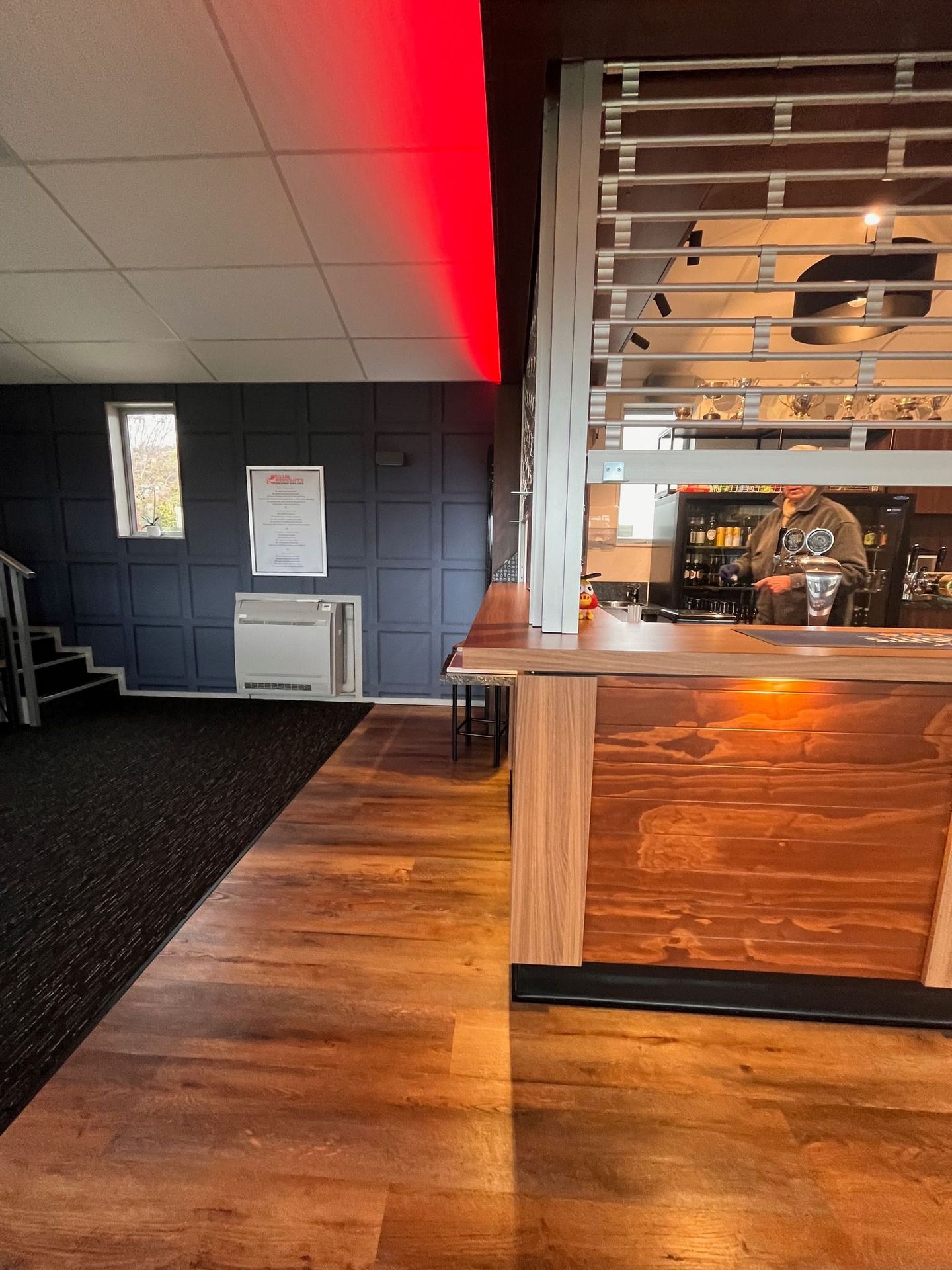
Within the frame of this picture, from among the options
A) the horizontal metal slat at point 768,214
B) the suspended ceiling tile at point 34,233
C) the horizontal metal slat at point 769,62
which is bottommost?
the horizontal metal slat at point 768,214

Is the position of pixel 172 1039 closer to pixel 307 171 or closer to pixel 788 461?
pixel 788 461

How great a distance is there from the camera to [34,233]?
2.94 meters

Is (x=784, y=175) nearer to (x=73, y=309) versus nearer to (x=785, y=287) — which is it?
(x=785, y=287)

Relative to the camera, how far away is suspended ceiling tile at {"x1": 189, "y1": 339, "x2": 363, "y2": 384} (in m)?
3.81

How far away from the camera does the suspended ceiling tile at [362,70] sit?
1.90m

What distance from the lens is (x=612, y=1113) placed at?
125cm

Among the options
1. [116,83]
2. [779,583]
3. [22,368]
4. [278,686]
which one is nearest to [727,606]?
[779,583]

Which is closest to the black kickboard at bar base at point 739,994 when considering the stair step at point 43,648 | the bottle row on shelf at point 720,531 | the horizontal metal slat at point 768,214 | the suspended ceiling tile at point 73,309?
the horizontal metal slat at point 768,214

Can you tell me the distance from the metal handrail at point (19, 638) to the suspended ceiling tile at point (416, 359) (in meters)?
2.94

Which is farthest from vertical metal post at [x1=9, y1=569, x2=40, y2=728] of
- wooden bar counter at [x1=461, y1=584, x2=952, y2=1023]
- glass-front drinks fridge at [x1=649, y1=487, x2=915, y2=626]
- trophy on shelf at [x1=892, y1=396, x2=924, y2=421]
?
trophy on shelf at [x1=892, y1=396, x2=924, y2=421]

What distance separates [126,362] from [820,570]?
490 centimetres

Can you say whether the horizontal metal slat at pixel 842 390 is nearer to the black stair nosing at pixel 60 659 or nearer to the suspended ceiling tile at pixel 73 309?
the suspended ceiling tile at pixel 73 309

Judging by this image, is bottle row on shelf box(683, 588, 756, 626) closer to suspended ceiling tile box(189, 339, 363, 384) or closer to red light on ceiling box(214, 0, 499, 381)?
red light on ceiling box(214, 0, 499, 381)

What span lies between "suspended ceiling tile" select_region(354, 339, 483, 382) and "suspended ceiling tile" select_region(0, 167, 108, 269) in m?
1.61
